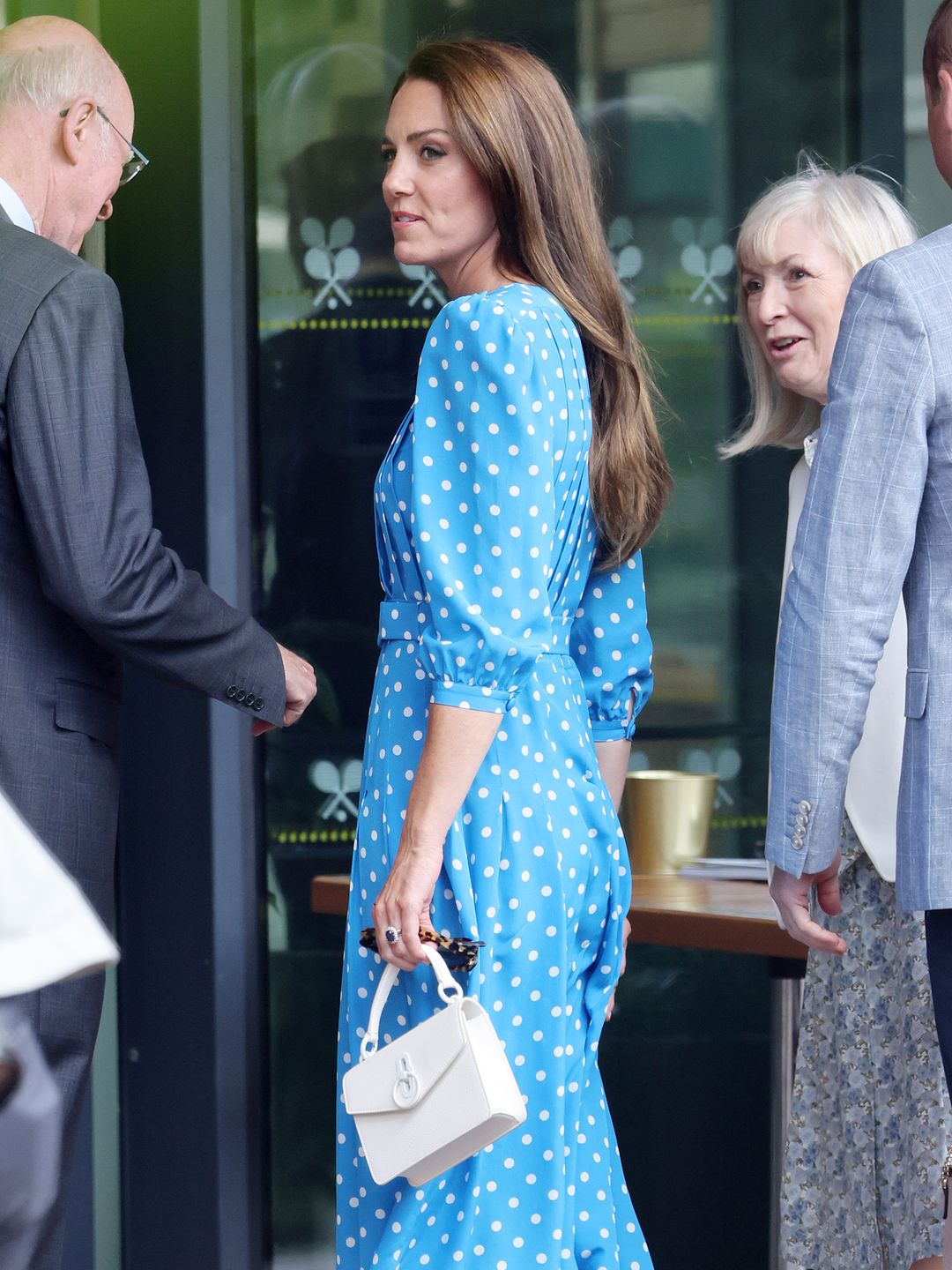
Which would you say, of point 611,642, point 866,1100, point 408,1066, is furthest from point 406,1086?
point 866,1100

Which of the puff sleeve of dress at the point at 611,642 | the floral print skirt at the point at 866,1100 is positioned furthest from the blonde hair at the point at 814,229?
the floral print skirt at the point at 866,1100

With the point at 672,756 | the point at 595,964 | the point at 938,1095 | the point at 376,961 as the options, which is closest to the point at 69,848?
the point at 376,961

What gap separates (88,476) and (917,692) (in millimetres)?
1057

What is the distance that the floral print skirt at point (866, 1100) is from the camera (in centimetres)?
251

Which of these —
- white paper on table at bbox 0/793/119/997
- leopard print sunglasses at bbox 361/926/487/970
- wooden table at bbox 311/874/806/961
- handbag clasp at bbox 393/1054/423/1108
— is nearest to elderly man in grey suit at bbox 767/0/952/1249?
leopard print sunglasses at bbox 361/926/487/970

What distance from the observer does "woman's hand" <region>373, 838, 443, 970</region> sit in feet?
6.30

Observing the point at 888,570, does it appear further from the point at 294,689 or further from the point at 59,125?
the point at 59,125

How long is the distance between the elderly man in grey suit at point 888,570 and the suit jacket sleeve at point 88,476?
85 centimetres

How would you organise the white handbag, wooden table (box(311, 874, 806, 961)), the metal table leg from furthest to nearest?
the metal table leg
wooden table (box(311, 874, 806, 961))
the white handbag

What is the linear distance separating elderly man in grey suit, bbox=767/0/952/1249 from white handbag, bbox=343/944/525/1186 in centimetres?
44

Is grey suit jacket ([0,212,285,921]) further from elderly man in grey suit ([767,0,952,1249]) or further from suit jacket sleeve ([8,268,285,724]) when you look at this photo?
elderly man in grey suit ([767,0,952,1249])

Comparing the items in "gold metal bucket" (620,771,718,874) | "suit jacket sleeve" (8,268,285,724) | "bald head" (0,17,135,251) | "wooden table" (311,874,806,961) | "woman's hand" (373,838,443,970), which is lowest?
"wooden table" (311,874,806,961)

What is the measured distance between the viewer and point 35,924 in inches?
38.4

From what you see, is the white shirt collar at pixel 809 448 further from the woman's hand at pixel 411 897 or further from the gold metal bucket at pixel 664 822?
the woman's hand at pixel 411 897
